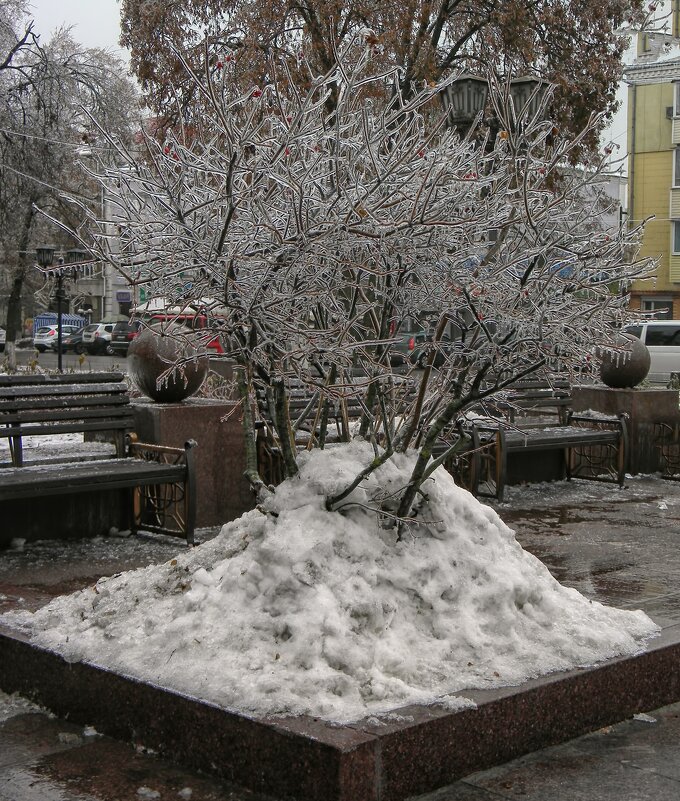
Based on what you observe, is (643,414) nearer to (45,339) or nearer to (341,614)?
(341,614)

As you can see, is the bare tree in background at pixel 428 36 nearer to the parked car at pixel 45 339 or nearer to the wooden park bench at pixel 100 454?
the wooden park bench at pixel 100 454

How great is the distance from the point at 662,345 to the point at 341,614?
2753 centimetres

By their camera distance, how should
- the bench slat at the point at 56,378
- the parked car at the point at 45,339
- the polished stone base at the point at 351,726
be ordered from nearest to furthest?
the polished stone base at the point at 351,726
the bench slat at the point at 56,378
the parked car at the point at 45,339

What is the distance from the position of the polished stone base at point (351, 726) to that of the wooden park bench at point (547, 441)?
4679 mm

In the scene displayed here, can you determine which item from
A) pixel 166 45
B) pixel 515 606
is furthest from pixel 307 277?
pixel 166 45

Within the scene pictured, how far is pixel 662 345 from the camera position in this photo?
98.7 ft

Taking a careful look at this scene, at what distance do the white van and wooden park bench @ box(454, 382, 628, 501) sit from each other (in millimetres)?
18484

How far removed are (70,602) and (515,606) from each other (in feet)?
6.19

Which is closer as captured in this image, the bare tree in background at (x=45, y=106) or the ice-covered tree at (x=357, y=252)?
the ice-covered tree at (x=357, y=252)

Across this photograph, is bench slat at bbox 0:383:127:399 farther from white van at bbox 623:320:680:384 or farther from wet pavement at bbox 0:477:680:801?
white van at bbox 623:320:680:384

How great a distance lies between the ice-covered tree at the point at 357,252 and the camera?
418cm

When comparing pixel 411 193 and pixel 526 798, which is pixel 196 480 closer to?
pixel 411 193

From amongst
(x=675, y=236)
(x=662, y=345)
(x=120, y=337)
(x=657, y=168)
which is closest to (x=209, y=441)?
(x=662, y=345)

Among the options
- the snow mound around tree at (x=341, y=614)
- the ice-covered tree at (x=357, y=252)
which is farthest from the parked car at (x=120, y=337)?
the snow mound around tree at (x=341, y=614)
